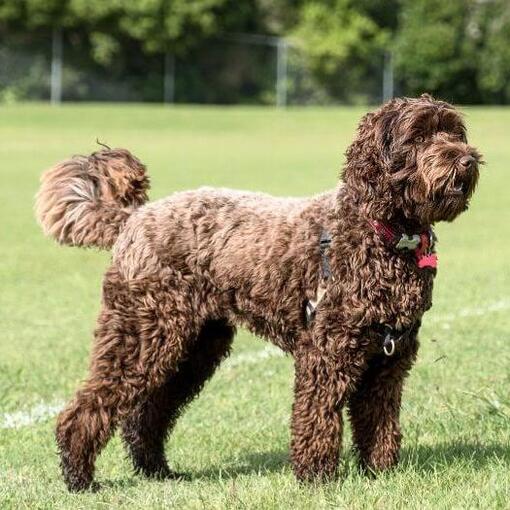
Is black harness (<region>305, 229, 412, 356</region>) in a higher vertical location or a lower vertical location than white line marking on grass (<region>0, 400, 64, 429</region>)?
higher

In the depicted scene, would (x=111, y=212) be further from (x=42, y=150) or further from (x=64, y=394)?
(x=42, y=150)

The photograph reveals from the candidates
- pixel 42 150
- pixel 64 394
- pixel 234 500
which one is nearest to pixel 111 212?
pixel 234 500

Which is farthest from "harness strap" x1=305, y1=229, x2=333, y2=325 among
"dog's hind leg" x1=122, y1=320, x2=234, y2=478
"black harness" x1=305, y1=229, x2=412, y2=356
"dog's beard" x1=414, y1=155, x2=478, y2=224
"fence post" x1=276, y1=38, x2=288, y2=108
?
"fence post" x1=276, y1=38, x2=288, y2=108

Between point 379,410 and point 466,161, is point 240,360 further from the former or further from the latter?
point 466,161

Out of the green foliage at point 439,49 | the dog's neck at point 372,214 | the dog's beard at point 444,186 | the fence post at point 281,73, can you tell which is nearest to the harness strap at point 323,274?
the dog's neck at point 372,214

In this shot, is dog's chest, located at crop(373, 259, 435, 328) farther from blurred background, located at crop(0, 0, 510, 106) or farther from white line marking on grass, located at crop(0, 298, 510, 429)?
A: blurred background, located at crop(0, 0, 510, 106)

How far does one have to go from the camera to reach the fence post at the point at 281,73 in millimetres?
51875

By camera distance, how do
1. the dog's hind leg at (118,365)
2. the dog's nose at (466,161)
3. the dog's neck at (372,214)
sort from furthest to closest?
1. the dog's hind leg at (118,365)
2. the dog's neck at (372,214)
3. the dog's nose at (466,161)

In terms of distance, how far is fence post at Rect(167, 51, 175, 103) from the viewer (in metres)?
51.6

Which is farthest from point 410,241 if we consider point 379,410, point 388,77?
point 388,77

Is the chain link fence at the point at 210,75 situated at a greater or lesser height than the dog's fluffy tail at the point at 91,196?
lesser

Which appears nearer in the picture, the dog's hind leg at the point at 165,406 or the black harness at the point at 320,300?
the black harness at the point at 320,300

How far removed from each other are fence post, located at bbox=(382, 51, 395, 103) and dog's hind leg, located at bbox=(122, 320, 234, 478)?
45.5m

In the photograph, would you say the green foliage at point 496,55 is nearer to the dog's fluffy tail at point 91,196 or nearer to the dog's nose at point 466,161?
the dog's fluffy tail at point 91,196
